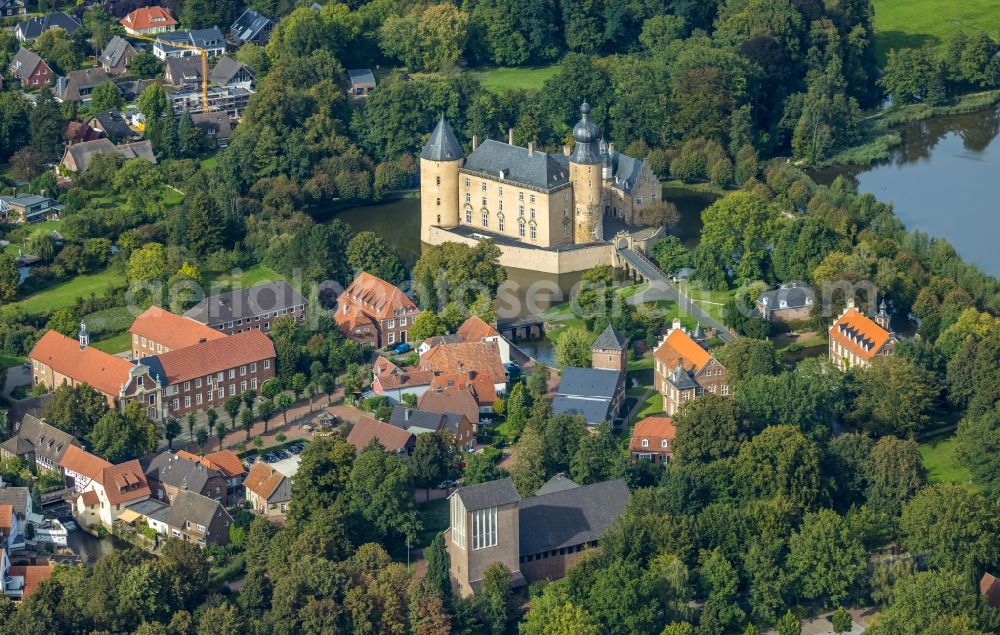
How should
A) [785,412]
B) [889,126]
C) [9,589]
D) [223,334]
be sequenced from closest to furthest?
1. [9,589]
2. [785,412]
3. [223,334]
4. [889,126]

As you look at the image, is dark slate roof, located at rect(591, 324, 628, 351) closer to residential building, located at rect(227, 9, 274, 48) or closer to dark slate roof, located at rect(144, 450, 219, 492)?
dark slate roof, located at rect(144, 450, 219, 492)

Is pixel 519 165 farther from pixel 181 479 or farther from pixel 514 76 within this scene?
pixel 181 479

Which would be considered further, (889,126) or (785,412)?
(889,126)

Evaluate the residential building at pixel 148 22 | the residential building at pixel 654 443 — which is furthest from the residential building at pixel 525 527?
the residential building at pixel 148 22

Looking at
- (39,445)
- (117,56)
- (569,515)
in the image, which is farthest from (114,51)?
(569,515)

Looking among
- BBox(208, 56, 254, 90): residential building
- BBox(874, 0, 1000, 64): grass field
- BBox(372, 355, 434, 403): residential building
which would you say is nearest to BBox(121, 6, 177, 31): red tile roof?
BBox(208, 56, 254, 90): residential building

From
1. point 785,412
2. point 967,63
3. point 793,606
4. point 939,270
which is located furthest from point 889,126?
point 793,606

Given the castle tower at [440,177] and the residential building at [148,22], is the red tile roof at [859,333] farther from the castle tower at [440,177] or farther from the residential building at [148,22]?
the residential building at [148,22]

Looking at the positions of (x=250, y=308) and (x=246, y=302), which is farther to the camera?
(x=246, y=302)

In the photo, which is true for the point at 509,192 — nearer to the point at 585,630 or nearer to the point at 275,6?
the point at 275,6
